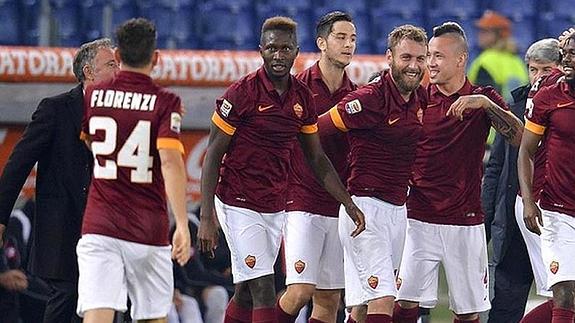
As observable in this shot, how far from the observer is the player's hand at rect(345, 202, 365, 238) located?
8.37m

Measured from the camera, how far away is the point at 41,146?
8.52 m

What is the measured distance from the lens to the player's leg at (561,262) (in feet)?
26.8

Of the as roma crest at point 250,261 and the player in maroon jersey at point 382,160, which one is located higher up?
the player in maroon jersey at point 382,160

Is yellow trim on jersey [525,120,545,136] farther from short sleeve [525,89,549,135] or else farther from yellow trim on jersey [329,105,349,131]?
yellow trim on jersey [329,105,349,131]

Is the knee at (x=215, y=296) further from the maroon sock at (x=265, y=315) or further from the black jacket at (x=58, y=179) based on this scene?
the maroon sock at (x=265, y=315)

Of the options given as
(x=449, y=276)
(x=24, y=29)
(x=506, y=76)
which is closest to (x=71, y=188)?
(x=449, y=276)

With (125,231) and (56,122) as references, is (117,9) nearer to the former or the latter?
(56,122)

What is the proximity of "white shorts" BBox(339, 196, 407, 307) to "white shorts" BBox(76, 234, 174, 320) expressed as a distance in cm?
166

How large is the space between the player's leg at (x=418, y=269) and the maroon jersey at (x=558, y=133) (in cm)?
82

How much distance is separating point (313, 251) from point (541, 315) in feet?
4.76

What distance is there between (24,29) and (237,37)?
7.07 ft

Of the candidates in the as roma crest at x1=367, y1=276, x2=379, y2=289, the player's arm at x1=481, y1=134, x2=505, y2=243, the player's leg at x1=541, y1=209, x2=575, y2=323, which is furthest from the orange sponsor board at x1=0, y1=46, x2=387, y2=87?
the player's leg at x1=541, y1=209, x2=575, y2=323

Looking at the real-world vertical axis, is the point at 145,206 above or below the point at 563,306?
above

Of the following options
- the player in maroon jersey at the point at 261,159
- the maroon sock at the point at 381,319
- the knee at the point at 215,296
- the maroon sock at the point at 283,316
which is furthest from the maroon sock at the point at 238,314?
the knee at the point at 215,296
